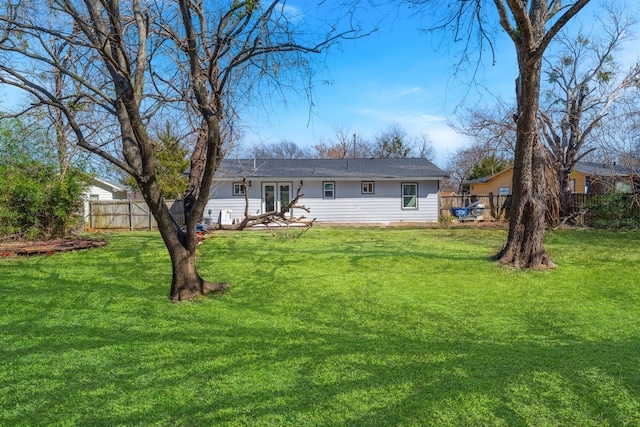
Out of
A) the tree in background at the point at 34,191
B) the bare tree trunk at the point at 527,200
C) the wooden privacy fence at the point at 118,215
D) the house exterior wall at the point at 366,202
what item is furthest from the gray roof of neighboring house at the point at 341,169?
the bare tree trunk at the point at 527,200

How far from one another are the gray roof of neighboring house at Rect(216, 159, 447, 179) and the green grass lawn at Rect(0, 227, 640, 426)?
450 inches

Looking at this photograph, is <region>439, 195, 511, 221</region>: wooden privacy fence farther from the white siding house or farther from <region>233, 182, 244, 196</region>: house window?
the white siding house

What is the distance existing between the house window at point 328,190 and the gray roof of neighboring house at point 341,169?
1.66ft

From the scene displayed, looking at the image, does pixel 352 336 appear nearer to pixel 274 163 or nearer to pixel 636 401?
pixel 636 401

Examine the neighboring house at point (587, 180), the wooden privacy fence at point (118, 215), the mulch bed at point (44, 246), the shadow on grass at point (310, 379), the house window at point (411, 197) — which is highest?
the neighboring house at point (587, 180)

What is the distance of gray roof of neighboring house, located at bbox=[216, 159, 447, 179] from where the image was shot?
18875 millimetres

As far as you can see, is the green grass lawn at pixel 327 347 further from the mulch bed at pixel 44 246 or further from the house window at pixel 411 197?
the house window at pixel 411 197

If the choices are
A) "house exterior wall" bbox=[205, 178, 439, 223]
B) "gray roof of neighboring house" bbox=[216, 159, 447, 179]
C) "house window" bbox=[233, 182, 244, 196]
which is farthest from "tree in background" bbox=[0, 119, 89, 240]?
"house exterior wall" bbox=[205, 178, 439, 223]

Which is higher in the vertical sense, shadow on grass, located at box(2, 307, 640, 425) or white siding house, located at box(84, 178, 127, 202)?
white siding house, located at box(84, 178, 127, 202)

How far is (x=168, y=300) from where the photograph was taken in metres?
5.58

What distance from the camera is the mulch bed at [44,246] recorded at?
924 centimetres

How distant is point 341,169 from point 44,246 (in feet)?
44.5

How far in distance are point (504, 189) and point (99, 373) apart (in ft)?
101

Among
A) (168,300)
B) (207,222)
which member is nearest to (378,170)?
(207,222)
